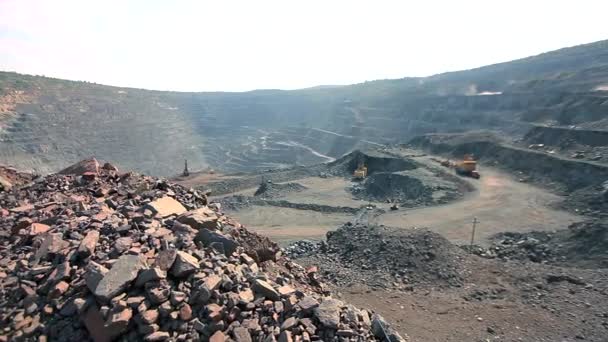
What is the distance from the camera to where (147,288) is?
5270 millimetres

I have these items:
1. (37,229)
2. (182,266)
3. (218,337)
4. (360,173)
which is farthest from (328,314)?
(360,173)

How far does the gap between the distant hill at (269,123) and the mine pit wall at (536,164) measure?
31.3 ft

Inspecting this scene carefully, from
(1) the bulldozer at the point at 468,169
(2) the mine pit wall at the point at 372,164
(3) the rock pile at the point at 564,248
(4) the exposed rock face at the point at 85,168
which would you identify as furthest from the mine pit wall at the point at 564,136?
(4) the exposed rock face at the point at 85,168

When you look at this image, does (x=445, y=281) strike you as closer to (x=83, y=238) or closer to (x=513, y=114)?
(x=83, y=238)

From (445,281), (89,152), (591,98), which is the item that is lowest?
(89,152)

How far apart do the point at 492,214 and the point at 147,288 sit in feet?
72.5

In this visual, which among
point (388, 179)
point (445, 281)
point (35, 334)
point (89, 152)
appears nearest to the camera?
point (35, 334)

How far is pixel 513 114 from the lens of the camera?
168 ft

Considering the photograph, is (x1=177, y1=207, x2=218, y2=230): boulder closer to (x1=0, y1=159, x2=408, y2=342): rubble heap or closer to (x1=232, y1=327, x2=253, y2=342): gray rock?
(x1=0, y1=159, x2=408, y2=342): rubble heap

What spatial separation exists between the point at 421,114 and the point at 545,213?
142ft

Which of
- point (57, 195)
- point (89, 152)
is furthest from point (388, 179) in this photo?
point (89, 152)

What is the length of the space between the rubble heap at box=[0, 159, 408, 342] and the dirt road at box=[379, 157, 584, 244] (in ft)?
52.4

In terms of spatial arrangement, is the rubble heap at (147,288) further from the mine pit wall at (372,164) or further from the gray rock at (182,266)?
the mine pit wall at (372,164)

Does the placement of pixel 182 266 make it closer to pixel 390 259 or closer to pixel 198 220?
pixel 198 220
